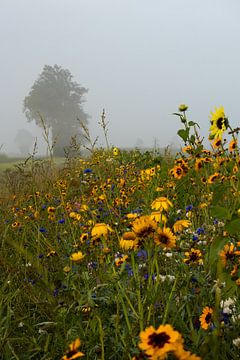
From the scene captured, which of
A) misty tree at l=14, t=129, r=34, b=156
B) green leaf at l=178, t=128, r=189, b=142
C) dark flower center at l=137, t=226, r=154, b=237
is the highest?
misty tree at l=14, t=129, r=34, b=156

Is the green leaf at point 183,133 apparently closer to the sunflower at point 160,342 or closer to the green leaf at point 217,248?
the green leaf at point 217,248

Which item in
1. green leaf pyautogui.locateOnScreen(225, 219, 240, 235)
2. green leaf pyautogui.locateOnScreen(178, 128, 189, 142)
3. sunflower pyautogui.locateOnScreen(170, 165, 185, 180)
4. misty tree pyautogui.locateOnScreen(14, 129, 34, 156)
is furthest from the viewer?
misty tree pyautogui.locateOnScreen(14, 129, 34, 156)

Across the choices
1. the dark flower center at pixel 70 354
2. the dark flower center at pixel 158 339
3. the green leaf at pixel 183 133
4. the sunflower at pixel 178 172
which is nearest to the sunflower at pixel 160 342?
the dark flower center at pixel 158 339

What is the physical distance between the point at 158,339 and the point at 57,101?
5511cm

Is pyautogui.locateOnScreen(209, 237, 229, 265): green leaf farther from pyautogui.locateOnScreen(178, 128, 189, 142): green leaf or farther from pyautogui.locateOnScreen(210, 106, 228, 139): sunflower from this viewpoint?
pyautogui.locateOnScreen(178, 128, 189, 142): green leaf

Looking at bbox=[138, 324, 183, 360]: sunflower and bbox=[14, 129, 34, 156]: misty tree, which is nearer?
bbox=[138, 324, 183, 360]: sunflower

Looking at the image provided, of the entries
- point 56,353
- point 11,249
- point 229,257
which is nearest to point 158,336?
point 229,257

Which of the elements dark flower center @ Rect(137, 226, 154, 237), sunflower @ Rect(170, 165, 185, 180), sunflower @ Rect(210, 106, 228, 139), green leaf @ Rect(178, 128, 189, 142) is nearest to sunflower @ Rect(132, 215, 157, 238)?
dark flower center @ Rect(137, 226, 154, 237)

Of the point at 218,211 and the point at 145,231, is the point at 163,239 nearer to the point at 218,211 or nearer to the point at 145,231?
the point at 145,231

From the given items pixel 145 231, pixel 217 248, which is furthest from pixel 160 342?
pixel 217 248

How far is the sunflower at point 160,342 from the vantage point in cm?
76

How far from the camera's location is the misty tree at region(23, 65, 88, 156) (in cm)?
5212

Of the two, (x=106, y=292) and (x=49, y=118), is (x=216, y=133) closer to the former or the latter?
(x=106, y=292)

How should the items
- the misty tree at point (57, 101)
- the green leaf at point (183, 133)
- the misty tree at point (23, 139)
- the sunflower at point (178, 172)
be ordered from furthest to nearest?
1. the misty tree at point (23, 139)
2. the misty tree at point (57, 101)
3. the sunflower at point (178, 172)
4. the green leaf at point (183, 133)
